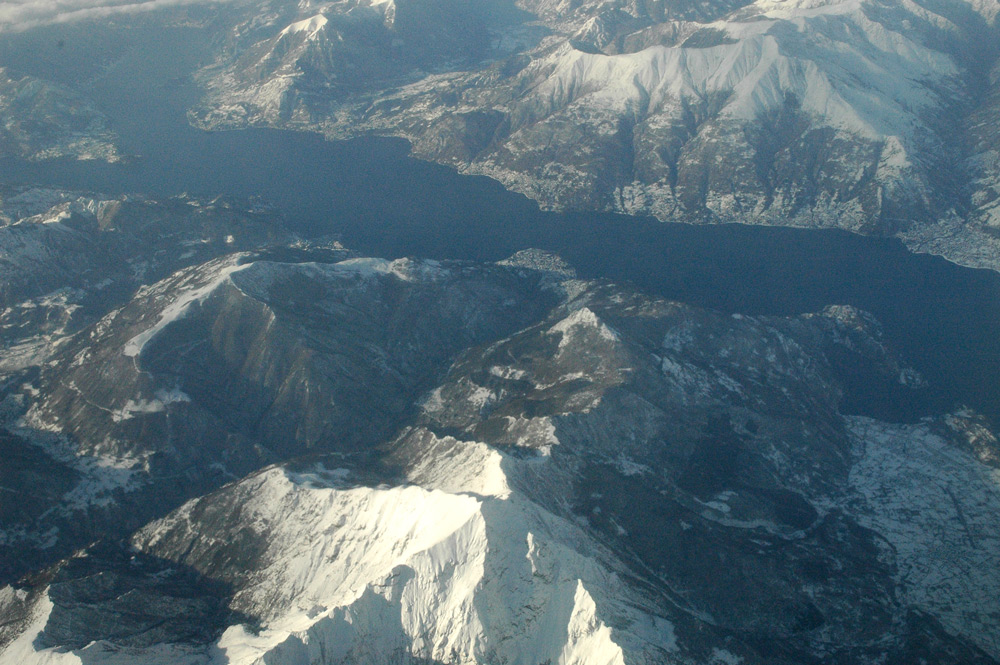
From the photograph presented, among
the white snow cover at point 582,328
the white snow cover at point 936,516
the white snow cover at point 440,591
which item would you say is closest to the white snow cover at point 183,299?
the white snow cover at point 440,591

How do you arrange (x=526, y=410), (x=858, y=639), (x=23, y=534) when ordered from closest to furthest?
(x=858, y=639), (x=23, y=534), (x=526, y=410)

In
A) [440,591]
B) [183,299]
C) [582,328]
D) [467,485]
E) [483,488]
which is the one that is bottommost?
[183,299]

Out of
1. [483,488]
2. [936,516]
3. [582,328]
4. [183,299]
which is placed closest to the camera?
[483,488]

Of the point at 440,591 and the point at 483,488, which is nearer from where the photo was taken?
the point at 440,591

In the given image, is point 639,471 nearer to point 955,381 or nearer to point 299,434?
point 299,434

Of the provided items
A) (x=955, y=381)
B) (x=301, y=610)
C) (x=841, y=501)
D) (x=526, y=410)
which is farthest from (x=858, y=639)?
(x=955, y=381)

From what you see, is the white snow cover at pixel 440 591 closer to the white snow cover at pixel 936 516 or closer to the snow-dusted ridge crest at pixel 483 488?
the snow-dusted ridge crest at pixel 483 488

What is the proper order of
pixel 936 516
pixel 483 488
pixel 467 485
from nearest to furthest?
pixel 483 488
pixel 467 485
pixel 936 516

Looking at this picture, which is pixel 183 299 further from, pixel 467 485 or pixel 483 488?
pixel 483 488

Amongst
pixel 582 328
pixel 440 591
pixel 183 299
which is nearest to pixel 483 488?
pixel 440 591
